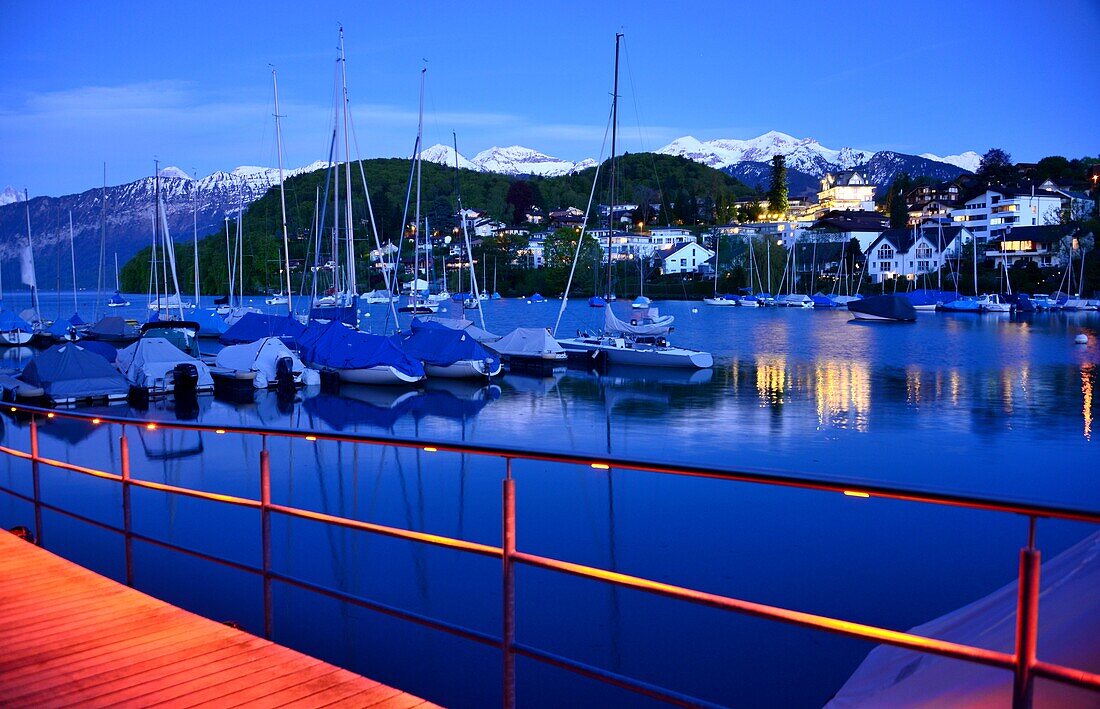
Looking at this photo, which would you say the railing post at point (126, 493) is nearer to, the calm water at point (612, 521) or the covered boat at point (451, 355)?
the calm water at point (612, 521)

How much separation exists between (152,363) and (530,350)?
13.5m

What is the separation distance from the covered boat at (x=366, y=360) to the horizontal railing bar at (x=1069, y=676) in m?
27.3

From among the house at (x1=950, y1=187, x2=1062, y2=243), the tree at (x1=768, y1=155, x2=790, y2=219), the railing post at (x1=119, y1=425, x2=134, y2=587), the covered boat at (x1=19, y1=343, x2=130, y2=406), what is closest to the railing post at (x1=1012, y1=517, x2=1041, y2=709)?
the railing post at (x1=119, y1=425, x2=134, y2=587)

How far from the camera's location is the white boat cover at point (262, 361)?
2814 cm

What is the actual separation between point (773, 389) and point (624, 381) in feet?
16.6

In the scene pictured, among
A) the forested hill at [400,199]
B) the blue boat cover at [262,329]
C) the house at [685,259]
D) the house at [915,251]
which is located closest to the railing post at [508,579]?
the blue boat cover at [262,329]

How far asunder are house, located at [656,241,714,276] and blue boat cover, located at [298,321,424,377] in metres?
A: 96.0

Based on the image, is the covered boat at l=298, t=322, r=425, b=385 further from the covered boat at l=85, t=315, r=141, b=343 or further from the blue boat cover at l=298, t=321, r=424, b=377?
the covered boat at l=85, t=315, r=141, b=343

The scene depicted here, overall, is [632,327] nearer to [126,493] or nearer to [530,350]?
[530,350]

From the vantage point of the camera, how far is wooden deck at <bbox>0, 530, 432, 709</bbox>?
3303mm

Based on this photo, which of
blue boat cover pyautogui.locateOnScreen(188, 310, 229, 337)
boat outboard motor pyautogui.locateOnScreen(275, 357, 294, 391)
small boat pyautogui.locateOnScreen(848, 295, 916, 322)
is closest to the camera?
boat outboard motor pyautogui.locateOnScreen(275, 357, 294, 391)

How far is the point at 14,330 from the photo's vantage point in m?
48.3

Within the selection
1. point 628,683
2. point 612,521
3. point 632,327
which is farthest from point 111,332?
point 628,683

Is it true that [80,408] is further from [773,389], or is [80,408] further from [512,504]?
[512,504]
